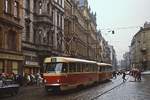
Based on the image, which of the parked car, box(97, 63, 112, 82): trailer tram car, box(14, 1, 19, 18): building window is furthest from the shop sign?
the parked car

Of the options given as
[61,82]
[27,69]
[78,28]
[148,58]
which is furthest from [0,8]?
[148,58]

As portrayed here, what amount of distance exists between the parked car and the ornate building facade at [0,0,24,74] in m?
11.8

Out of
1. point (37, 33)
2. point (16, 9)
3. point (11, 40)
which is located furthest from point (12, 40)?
point (37, 33)

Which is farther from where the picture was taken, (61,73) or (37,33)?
(37,33)

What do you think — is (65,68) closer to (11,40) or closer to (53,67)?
(53,67)

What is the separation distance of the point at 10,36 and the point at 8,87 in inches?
683

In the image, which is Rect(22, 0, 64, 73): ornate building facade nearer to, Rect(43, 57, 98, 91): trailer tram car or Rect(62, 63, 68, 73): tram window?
Rect(43, 57, 98, 91): trailer tram car

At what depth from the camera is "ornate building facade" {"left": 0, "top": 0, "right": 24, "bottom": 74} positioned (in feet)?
138

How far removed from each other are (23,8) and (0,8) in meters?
7.28

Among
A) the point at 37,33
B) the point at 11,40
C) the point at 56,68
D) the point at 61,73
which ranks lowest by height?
the point at 61,73

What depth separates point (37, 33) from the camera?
177ft

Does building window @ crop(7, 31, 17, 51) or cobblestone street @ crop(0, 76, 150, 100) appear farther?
building window @ crop(7, 31, 17, 51)

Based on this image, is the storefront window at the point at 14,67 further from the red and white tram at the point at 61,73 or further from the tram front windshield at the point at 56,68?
the tram front windshield at the point at 56,68

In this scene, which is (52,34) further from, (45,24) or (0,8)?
(0,8)
